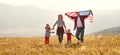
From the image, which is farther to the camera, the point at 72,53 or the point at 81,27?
the point at 81,27

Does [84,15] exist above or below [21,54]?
above

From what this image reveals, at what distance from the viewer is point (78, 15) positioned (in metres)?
22.7

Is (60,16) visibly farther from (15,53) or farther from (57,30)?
(15,53)

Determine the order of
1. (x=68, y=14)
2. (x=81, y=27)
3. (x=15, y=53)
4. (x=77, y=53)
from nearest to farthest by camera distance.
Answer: (x=77, y=53)
(x=15, y=53)
(x=81, y=27)
(x=68, y=14)

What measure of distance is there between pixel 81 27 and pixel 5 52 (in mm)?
6713

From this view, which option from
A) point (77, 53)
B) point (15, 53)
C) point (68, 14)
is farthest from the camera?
point (68, 14)

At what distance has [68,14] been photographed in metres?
23.7

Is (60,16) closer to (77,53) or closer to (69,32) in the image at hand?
(69,32)

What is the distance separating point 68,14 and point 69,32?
1.41 meters

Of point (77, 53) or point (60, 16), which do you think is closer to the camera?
point (77, 53)

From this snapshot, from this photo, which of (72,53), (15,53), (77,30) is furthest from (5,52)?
(77,30)

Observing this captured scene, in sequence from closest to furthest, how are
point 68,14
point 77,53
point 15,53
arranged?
point 77,53
point 15,53
point 68,14

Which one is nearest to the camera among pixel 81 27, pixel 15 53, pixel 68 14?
pixel 15 53

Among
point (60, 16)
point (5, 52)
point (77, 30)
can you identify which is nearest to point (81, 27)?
point (77, 30)
